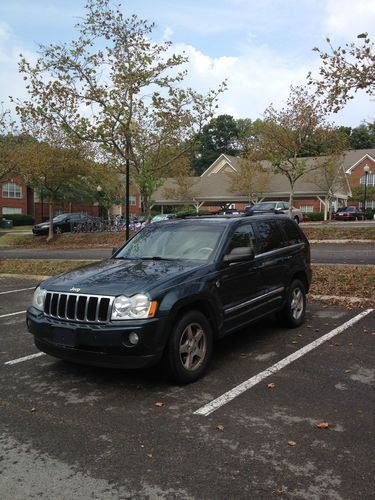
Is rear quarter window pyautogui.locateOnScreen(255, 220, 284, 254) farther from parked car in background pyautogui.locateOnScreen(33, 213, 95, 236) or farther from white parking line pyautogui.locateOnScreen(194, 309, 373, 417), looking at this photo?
parked car in background pyautogui.locateOnScreen(33, 213, 95, 236)

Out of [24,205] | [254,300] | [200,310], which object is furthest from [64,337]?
[24,205]

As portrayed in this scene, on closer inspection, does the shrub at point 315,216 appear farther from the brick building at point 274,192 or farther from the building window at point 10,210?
the building window at point 10,210

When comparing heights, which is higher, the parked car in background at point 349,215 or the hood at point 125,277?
the parked car in background at point 349,215

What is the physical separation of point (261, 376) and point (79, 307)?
6.61ft

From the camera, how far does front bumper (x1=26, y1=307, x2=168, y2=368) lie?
177 inches

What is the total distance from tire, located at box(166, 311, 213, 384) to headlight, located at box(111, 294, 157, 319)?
1.21ft

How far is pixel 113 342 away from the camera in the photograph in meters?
4.50

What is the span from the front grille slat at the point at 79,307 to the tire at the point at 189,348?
0.69 metres

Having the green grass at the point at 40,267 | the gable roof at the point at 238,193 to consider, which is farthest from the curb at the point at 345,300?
the gable roof at the point at 238,193

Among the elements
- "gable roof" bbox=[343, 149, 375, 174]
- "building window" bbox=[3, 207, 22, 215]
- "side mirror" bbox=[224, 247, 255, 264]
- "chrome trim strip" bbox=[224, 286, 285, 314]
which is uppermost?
"gable roof" bbox=[343, 149, 375, 174]

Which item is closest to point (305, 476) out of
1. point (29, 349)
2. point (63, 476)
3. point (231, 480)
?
point (231, 480)

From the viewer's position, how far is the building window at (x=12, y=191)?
52.7 meters

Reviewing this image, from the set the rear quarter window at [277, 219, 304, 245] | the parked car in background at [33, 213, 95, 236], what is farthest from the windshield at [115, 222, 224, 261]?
the parked car in background at [33, 213, 95, 236]

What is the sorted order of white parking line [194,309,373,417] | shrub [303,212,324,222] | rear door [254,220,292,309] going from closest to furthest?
1. white parking line [194,309,373,417]
2. rear door [254,220,292,309]
3. shrub [303,212,324,222]
